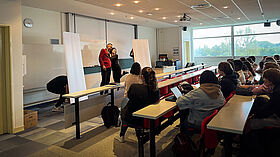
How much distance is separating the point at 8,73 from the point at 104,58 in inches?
99.4

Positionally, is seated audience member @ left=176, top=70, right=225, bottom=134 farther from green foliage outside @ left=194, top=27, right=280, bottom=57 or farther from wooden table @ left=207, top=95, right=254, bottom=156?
green foliage outside @ left=194, top=27, right=280, bottom=57

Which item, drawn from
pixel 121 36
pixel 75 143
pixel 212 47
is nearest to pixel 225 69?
pixel 75 143

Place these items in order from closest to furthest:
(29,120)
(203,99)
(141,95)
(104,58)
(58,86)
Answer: (203,99)
(141,95)
(29,120)
(58,86)
(104,58)

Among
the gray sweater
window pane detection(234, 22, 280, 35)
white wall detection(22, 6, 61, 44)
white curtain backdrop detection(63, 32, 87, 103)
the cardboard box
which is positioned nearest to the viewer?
the gray sweater

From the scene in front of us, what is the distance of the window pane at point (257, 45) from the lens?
11.1m

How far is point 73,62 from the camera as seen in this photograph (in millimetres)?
5414

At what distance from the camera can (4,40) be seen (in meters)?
3.85

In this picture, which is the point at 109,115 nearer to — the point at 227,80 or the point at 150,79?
the point at 150,79

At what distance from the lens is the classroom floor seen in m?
3.02

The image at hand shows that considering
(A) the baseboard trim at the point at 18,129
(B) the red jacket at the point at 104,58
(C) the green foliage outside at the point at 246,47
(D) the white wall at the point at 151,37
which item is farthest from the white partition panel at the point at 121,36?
(C) the green foliage outside at the point at 246,47

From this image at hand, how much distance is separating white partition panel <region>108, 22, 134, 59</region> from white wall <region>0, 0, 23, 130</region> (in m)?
4.86

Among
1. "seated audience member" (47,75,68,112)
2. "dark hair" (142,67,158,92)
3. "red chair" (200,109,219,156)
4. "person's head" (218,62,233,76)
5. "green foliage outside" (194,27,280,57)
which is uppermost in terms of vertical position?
"green foliage outside" (194,27,280,57)

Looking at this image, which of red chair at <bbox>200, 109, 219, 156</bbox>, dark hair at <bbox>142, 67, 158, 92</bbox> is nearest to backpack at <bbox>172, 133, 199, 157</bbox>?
red chair at <bbox>200, 109, 219, 156</bbox>

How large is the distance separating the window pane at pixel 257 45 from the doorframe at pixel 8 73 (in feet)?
37.6
